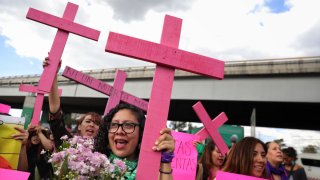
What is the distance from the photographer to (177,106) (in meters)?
20.8

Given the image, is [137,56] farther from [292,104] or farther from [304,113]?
[304,113]

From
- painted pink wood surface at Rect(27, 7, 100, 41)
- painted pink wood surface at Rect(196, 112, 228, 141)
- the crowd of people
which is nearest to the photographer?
the crowd of people

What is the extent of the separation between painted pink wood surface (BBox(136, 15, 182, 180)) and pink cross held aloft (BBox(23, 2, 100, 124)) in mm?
1795

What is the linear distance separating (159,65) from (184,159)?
146 cm

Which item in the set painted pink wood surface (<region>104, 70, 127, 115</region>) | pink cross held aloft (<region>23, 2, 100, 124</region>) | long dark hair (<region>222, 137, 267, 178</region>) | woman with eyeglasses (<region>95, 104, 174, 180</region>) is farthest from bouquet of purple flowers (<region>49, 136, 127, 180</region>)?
painted pink wood surface (<region>104, 70, 127, 115</region>)

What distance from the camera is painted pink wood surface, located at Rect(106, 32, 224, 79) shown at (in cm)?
188

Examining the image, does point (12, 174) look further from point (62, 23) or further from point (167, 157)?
point (62, 23)

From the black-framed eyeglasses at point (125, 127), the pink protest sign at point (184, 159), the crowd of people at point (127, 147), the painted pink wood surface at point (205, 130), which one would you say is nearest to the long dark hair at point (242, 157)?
the crowd of people at point (127, 147)

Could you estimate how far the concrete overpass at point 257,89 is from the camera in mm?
14496

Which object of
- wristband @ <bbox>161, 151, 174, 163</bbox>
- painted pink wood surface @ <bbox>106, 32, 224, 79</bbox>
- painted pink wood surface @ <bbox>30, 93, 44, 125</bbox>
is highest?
painted pink wood surface @ <bbox>106, 32, 224, 79</bbox>

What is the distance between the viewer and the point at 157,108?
189 centimetres

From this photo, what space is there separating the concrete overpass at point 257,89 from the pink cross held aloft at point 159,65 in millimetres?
13839

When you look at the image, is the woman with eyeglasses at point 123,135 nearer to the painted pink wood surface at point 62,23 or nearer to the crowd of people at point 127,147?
the crowd of people at point 127,147

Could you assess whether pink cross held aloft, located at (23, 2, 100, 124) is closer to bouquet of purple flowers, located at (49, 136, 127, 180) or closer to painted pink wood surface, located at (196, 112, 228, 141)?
painted pink wood surface, located at (196, 112, 228, 141)
